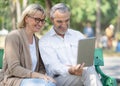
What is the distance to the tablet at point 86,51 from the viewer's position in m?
5.26

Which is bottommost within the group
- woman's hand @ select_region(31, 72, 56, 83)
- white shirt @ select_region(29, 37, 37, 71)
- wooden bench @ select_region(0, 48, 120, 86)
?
wooden bench @ select_region(0, 48, 120, 86)

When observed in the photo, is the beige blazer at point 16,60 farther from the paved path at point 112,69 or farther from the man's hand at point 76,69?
the paved path at point 112,69

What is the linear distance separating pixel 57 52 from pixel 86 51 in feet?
1.39

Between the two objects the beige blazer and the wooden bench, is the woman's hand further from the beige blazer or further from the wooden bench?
the wooden bench

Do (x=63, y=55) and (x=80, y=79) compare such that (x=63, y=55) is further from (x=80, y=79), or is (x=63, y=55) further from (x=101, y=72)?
(x=101, y=72)

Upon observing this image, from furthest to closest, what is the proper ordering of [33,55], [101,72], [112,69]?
[112,69]
[101,72]
[33,55]

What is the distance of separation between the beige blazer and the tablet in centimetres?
56

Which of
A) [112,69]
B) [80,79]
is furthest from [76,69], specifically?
[112,69]

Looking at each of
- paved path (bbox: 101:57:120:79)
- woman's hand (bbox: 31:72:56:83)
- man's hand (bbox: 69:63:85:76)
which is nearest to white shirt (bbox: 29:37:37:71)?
woman's hand (bbox: 31:72:56:83)

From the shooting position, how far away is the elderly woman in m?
5.16

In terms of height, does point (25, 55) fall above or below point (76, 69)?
above

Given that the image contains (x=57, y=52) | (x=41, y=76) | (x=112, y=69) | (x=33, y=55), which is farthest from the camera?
(x=112, y=69)

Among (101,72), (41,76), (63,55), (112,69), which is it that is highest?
(63,55)

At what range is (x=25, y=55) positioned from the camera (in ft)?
17.5
